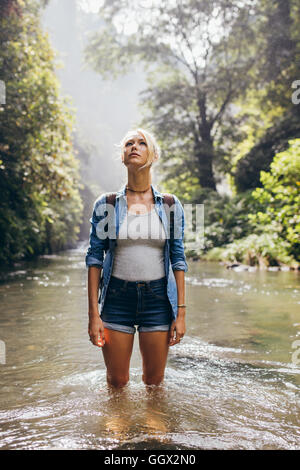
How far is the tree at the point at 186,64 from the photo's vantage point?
23.5 meters

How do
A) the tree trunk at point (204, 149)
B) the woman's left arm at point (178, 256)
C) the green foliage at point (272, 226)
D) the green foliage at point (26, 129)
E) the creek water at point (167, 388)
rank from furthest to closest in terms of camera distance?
the tree trunk at point (204, 149) < the green foliage at point (272, 226) < the green foliage at point (26, 129) < the woman's left arm at point (178, 256) < the creek water at point (167, 388)

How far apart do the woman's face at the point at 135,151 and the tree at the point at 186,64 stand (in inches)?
845

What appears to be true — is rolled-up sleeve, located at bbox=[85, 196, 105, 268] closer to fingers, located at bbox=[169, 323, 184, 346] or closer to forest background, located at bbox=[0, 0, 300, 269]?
fingers, located at bbox=[169, 323, 184, 346]

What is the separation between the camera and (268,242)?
1405 centimetres

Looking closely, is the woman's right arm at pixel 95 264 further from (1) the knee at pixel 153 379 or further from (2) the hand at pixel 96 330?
(1) the knee at pixel 153 379

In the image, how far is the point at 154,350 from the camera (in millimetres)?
2973

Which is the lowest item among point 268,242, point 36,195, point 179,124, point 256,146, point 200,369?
point 200,369

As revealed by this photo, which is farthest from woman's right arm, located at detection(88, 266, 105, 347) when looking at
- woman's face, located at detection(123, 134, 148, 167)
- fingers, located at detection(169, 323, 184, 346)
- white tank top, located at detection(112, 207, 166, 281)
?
woman's face, located at detection(123, 134, 148, 167)

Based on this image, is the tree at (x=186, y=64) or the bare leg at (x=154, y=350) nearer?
the bare leg at (x=154, y=350)

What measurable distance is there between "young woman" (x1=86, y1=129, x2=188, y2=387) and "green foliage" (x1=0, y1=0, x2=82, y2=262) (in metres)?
9.35

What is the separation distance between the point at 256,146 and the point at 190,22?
8.58 meters

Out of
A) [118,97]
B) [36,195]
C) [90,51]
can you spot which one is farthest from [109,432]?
[118,97]

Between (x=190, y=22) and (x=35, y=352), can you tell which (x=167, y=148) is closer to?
(x=190, y=22)

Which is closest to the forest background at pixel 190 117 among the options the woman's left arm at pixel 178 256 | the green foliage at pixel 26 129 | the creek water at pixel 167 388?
the green foliage at pixel 26 129
